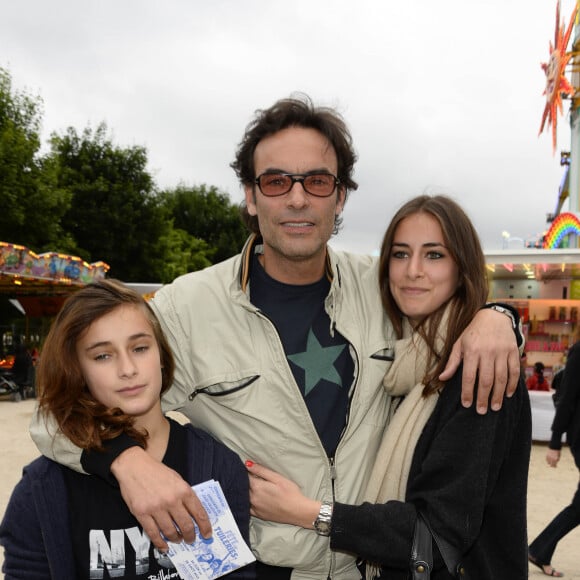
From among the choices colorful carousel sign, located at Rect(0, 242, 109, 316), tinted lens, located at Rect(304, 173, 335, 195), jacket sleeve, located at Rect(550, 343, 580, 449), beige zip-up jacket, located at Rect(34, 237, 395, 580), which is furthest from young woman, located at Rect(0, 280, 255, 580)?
colorful carousel sign, located at Rect(0, 242, 109, 316)

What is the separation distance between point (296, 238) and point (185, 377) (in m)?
0.68

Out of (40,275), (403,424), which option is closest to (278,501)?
(403,424)

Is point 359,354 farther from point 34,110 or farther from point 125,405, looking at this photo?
point 34,110

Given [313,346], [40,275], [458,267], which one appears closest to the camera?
[458,267]

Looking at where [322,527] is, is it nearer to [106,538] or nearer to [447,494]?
[447,494]

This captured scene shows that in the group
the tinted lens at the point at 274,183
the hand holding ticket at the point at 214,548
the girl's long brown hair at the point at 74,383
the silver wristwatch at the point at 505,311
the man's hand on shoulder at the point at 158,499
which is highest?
the tinted lens at the point at 274,183

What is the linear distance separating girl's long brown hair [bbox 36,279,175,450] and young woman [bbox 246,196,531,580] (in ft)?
1.70

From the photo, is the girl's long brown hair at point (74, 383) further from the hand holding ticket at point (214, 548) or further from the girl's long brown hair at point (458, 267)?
the girl's long brown hair at point (458, 267)

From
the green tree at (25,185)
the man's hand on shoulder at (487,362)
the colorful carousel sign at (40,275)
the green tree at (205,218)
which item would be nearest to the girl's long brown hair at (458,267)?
the man's hand on shoulder at (487,362)

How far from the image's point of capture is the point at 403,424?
77.5 inches

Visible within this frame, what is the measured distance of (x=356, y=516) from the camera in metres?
1.82

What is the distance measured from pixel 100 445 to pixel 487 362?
1.21 m

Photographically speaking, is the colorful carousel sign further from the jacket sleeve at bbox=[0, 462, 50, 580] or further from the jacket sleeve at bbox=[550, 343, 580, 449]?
the jacket sleeve at bbox=[0, 462, 50, 580]

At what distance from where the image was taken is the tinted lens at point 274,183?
233 centimetres
